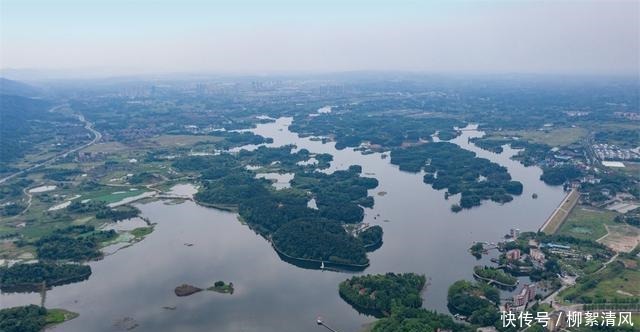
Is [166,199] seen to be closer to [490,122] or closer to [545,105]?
[490,122]

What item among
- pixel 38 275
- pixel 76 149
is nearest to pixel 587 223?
pixel 38 275

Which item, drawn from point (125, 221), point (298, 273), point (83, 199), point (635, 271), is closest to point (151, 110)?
point (83, 199)

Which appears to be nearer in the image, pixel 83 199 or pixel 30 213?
pixel 30 213

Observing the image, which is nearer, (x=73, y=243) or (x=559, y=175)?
(x=73, y=243)

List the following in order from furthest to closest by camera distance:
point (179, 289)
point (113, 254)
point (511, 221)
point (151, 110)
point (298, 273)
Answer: point (151, 110), point (511, 221), point (113, 254), point (298, 273), point (179, 289)

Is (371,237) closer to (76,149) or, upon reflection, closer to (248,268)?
(248,268)

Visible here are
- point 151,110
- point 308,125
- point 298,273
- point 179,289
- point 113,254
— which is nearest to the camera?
point 179,289

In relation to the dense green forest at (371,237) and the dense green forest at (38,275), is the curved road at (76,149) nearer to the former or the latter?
the dense green forest at (38,275)

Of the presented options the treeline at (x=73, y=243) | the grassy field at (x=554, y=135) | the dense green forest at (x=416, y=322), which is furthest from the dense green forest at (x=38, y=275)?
the grassy field at (x=554, y=135)
